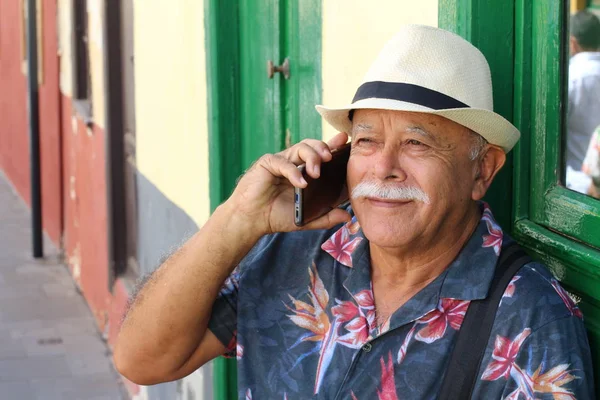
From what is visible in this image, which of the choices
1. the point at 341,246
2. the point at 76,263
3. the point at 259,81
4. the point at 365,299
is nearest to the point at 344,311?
the point at 365,299

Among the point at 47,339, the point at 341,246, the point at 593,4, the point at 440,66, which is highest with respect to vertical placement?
the point at 593,4

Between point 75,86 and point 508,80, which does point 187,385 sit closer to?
point 508,80

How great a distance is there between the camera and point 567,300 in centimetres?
212

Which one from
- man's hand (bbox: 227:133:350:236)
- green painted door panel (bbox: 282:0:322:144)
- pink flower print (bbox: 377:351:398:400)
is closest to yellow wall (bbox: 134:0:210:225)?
green painted door panel (bbox: 282:0:322:144)

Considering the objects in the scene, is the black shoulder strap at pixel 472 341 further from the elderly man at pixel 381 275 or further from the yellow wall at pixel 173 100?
the yellow wall at pixel 173 100

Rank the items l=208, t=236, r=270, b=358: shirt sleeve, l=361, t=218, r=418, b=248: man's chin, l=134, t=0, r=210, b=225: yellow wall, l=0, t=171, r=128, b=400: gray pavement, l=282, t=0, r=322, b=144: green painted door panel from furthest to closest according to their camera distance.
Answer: l=0, t=171, r=128, b=400: gray pavement, l=134, t=0, r=210, b=225: yellow wall, l=282, t=0, r=322, b=144: green painted door panel, l=208, t=236, r=270, b=358: shirt sleeve, l=361, t=218, r=418, b=248: man's chin

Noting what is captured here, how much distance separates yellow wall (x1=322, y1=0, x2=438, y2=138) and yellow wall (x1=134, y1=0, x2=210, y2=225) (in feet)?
3.73

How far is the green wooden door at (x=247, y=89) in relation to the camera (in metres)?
3.95

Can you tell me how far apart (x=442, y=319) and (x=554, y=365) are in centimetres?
31

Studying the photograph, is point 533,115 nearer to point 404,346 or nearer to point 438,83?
point 438,83

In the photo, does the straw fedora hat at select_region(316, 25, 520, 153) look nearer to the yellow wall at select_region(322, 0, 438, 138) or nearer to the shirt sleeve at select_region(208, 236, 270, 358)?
the yellow wall at select_region(322, 0, 438, 138)

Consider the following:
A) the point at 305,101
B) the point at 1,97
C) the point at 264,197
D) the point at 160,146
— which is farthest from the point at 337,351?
the point at 1,97

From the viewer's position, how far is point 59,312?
7.76m

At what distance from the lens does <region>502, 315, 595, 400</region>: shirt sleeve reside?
6.45ft
